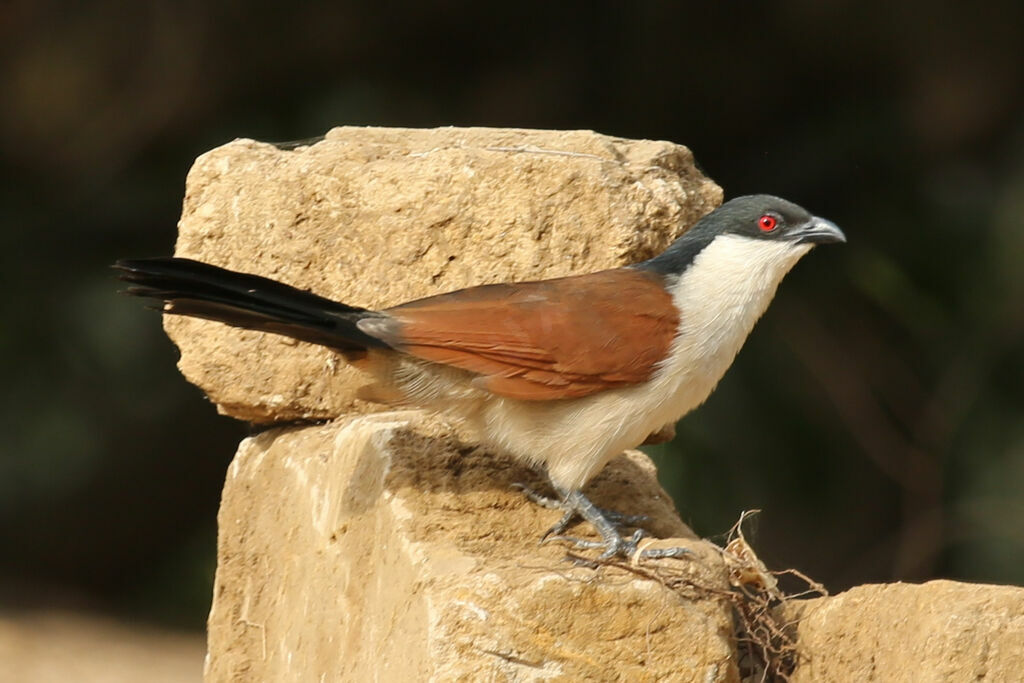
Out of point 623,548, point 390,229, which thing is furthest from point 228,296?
point 623,548

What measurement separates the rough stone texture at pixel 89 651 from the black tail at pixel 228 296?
449cm

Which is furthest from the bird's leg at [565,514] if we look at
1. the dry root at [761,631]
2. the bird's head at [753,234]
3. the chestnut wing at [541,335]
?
the bird's head at [753,234]

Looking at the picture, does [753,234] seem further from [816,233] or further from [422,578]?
[422,578]

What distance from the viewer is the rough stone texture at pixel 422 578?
262cm

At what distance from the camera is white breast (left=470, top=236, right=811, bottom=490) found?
3.02m

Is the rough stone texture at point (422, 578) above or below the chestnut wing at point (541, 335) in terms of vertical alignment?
below

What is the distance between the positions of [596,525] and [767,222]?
825 mm

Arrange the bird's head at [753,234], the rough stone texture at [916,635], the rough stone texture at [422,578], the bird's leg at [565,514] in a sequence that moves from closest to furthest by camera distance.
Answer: the rough stone texture at [422,578] → the rough stone texture at [916,635] → the bird's leg at [565,514] → the bird's head at [753,234]

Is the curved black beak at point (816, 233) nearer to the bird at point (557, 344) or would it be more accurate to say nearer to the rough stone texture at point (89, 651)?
the bird at point (557, 344)

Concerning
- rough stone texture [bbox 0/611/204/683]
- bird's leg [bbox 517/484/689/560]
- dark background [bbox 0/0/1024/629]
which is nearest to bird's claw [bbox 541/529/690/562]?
bird's leg [bbox 517/484/689/560]

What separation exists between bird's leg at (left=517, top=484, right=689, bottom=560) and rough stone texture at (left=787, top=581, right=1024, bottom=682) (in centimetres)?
47

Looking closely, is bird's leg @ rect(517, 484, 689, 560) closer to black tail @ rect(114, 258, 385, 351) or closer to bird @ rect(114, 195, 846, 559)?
bird @ rect(114, 195, 846, 559)

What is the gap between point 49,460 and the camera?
7504 millimetres

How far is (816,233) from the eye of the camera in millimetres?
3207
